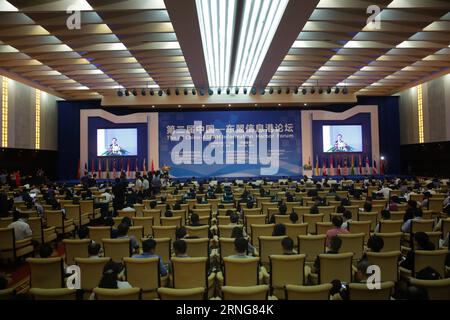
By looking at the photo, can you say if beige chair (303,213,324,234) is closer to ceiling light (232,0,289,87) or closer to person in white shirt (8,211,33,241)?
ceiling light (232,0,289,87)

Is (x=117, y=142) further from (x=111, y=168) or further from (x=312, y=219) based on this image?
(x=312, y=219)

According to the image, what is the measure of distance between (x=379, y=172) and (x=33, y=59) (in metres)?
20.1

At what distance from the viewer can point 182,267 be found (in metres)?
3.67

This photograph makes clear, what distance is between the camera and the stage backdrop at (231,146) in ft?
69.4

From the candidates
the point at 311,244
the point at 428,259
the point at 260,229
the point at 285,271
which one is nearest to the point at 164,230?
the point at 260,229

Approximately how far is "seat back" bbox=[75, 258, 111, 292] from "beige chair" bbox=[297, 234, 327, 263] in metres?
2.70

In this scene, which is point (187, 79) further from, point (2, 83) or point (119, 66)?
point (2, 83)

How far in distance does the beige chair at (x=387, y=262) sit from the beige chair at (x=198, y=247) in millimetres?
2160

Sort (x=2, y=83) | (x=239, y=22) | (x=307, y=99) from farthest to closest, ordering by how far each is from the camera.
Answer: (x=307, y=99), (x=2, y=83), (x=239, y=22)

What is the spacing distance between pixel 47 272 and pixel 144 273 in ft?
3.80

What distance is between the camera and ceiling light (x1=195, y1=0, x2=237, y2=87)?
350 inches

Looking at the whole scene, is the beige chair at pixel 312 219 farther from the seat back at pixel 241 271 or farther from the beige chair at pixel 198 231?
the seat back at pixel 241 271
